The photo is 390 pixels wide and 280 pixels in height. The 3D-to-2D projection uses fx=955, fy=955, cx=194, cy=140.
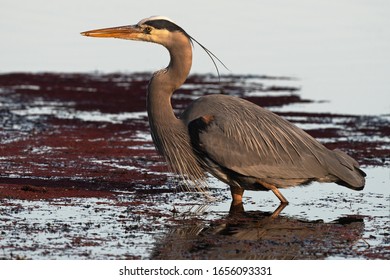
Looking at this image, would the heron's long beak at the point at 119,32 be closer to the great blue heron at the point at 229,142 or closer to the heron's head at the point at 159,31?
the heron's head at the point at 159,31

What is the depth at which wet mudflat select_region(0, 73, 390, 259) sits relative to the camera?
26.5ft

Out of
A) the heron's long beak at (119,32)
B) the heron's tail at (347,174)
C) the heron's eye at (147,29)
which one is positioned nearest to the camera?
the heron's tail at (347,174)

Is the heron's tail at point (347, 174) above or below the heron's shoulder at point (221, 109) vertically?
below

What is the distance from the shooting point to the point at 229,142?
9883 mm

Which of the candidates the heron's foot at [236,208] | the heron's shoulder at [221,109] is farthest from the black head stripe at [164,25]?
the heron's foot at [236,208]

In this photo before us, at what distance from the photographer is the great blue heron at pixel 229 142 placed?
9.90m

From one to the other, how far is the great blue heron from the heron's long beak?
107 millimetres

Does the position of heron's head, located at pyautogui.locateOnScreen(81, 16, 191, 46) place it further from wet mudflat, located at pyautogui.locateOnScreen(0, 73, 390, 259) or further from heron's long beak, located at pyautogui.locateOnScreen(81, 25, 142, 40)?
wet mudflat, located at pyautogui.locateOnScreen(0, 73, 390, 259)

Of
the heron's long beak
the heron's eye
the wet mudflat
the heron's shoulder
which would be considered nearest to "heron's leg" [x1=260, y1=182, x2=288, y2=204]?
the wet mudflat

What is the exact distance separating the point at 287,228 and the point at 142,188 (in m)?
2.57

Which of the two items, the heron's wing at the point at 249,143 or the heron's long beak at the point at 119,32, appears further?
the heron's long beak at the point at 119,32

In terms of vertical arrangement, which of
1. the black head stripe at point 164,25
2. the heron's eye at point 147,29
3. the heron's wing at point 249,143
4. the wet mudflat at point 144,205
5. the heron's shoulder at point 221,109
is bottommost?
the wet mudflat at point 144,205

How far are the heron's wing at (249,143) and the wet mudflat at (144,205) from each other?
1.53 ft

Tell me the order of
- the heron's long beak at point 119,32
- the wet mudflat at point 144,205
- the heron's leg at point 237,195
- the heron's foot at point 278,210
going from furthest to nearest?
the heron's long beak at point 119,32, the heron's leg at point 237,195, the heron's foot at point 278,210, the wet mudflat at point 144,205
